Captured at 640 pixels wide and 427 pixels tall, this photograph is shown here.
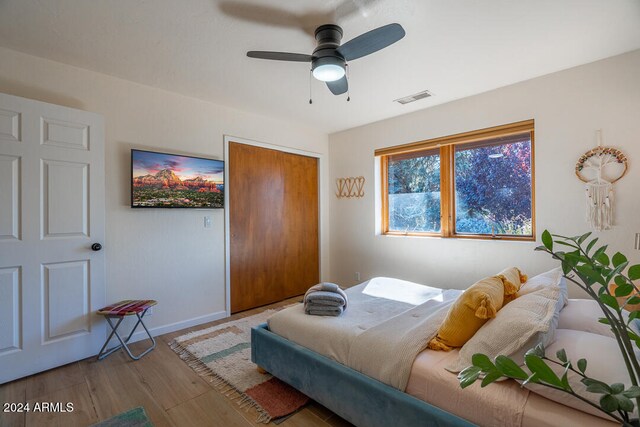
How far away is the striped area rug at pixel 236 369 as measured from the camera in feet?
6.30

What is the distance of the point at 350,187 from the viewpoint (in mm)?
4418

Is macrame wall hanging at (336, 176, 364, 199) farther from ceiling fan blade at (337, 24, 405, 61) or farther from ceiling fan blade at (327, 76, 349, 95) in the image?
ceiling fan blade at (337, 24, 405, 61)

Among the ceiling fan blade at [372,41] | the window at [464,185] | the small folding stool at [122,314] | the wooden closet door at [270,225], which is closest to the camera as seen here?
the ceiling fan blade at [372,41]

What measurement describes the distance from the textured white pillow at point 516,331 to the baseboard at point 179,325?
272 cm

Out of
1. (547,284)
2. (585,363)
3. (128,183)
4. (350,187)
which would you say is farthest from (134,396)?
(350,187)

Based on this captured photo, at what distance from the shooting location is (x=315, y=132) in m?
4.55

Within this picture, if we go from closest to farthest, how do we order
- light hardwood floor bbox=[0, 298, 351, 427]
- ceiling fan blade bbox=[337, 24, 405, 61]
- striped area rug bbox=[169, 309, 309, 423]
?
1. ceiling fan blade bbox=[337, 24, 405, 61]
2. light hardwood floor bbox=[0, 298, 351, 427]
3. striped area rug bbox=[169, 309, 309, 423]

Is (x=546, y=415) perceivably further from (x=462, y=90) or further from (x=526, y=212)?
(x=462, y=90)

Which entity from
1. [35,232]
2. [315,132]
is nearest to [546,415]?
[35,232]

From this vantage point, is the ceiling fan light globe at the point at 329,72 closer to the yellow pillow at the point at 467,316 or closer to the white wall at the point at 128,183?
the yellow pillow at the point at 467,316

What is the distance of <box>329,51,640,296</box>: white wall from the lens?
2.42m

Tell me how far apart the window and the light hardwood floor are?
252 centimetres

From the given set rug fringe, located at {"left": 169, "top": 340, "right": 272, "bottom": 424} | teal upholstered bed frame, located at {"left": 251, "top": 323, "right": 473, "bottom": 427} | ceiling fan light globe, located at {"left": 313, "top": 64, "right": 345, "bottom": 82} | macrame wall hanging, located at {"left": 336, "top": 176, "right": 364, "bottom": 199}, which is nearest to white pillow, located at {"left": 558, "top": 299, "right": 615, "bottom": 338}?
teal upholstered bed frame, located at {"left": 251, "top": 323, "right": 473, "bottom": 427}

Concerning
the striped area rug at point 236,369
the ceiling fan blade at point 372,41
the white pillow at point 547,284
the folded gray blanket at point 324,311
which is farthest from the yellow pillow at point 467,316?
the ceiling fan blade at point 372,41
